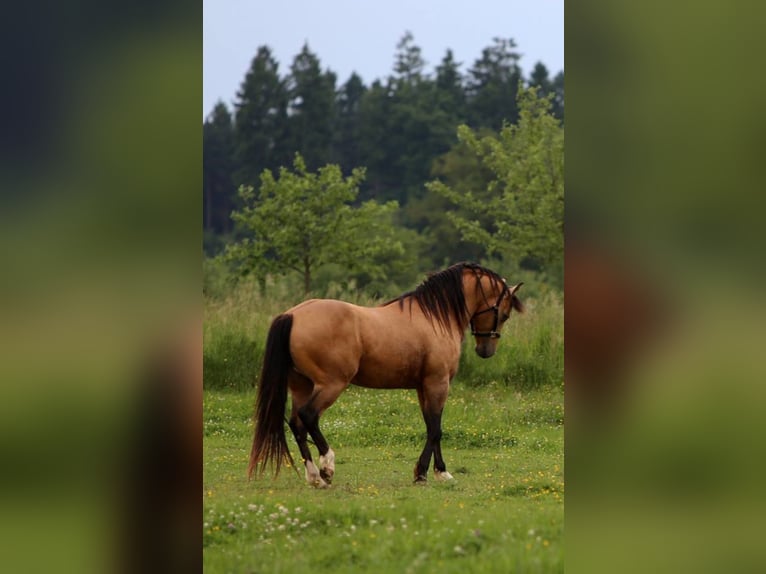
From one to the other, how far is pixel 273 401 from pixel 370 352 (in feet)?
→ 3.44

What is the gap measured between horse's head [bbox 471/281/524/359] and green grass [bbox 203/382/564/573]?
122cm

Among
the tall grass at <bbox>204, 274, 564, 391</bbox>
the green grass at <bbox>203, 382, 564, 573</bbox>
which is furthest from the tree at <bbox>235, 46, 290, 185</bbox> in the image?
the green grass at <bbox>203, 382, 564, 573</bbox>

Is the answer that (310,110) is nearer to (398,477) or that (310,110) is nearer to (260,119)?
(260,119)

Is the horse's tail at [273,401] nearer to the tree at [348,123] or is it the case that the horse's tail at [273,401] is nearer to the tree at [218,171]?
the tree at [218,171]

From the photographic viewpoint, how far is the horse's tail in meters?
7.31

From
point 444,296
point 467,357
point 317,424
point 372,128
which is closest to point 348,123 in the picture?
point 372,128

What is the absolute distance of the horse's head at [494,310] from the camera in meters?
8.66

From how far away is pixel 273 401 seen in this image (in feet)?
24.6

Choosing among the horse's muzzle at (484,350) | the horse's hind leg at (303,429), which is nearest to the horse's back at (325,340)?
the horse's hind leg at (303,429)
